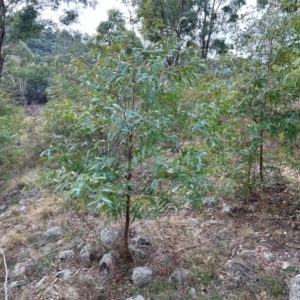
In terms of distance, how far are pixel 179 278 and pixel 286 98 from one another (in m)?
1.62

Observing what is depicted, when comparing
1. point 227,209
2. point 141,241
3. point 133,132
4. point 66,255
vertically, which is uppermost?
point 133,132

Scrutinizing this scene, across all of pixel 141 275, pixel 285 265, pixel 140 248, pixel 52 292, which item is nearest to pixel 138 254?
pixel 140 248

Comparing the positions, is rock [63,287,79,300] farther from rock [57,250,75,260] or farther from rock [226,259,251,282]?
rock [226,259,251,282]

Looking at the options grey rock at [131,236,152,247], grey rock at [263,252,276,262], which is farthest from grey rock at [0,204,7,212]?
grey rock at [263,252,276,262]

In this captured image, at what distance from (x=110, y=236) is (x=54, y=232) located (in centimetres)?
73

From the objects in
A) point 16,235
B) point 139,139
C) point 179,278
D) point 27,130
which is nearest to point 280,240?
point 179,278

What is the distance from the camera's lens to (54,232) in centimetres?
269

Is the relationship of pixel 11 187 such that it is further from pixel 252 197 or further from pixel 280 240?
pixel 280 240

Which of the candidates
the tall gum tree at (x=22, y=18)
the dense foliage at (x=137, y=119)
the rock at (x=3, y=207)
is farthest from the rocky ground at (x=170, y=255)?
the tall gum tree at (x=22, y=18)

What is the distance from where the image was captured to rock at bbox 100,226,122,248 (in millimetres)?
2163

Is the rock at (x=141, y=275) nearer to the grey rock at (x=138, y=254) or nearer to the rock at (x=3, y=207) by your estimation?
the grey rock at (x=138, y=254)

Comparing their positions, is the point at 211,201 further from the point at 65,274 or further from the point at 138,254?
the point at 65,274

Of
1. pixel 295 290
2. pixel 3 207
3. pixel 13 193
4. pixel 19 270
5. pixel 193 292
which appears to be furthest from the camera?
pixel 13 193

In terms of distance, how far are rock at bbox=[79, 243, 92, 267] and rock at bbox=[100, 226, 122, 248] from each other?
0.12 metres
